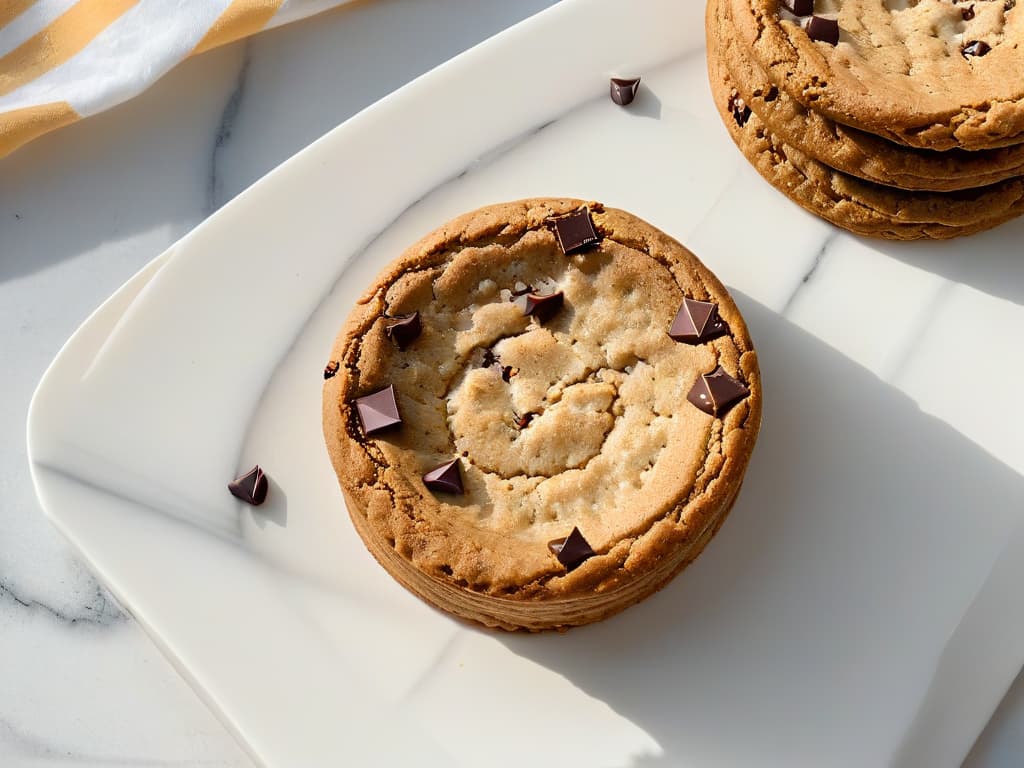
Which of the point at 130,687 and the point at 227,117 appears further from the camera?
the point at 227,117

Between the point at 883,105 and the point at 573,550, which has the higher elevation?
the point at 883,105

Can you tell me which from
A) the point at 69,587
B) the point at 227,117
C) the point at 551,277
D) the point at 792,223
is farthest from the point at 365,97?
the point at 69,587

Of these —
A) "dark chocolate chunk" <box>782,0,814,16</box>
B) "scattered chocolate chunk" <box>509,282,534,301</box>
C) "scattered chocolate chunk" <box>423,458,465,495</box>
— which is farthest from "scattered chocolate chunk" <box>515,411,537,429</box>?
"dark chocolate chunk" <box>782,0,814,16</box>

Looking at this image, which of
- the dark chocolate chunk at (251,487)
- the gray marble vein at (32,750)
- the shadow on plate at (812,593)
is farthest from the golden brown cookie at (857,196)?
the gray marble vein at (32,750)

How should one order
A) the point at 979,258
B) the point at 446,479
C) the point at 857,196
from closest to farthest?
1. the point at 446,479
2. the point at 857,196
3. the point at 979,258

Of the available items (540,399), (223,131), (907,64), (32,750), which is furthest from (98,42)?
(907,64)

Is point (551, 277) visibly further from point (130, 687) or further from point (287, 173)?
point (130, 687)

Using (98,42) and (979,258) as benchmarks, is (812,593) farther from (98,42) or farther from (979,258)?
(98,42)
